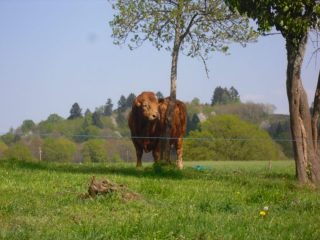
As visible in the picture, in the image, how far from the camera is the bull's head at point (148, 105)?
72.3 ft

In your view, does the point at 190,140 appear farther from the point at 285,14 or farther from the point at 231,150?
the point at 285,14

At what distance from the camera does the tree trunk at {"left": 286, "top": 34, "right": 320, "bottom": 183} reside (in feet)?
48.0

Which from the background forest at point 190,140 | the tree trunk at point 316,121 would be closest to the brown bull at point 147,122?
the tree trunk at point 316,121

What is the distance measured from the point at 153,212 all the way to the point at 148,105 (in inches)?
525

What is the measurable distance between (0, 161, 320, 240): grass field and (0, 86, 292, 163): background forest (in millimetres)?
27804

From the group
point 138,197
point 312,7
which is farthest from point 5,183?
point 312,7

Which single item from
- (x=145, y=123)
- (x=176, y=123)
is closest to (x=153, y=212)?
(x=145, y=123)

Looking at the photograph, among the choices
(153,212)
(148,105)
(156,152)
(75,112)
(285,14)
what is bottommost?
(153,212)

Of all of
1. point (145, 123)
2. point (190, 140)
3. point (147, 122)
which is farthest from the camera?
point (190, 140)

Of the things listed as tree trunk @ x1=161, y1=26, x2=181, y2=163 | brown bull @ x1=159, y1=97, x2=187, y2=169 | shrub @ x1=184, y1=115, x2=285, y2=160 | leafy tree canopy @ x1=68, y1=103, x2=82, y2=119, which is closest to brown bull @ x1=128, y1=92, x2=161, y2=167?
brown bull @ x1=159, y1=97, x2=187, y2=169

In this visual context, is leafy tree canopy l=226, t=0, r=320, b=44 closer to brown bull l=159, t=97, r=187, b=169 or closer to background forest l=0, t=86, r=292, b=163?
brown bull l=159, t=97, r=187, b=169

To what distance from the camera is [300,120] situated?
15148 mm

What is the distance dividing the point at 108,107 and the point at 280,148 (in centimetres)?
4709

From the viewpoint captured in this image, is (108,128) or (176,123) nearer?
(176,123)
